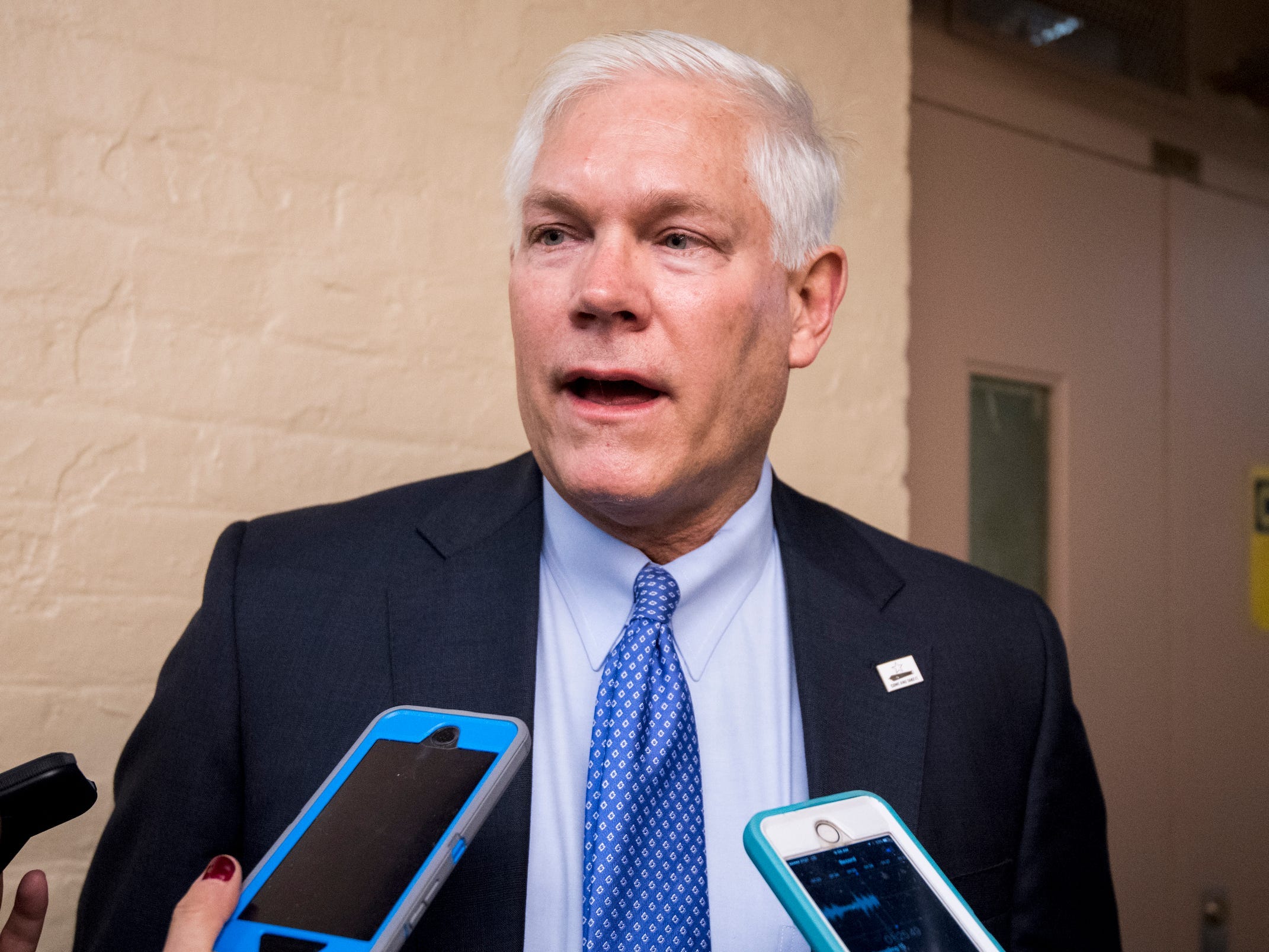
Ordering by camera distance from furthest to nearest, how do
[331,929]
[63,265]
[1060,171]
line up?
[1060,171]
[63,265]
[331,929]

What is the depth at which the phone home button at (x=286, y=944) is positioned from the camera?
2.46 feet

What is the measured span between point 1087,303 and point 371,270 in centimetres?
171

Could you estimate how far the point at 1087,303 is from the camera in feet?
7.98

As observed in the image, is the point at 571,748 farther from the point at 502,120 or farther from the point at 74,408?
the point at 502,120

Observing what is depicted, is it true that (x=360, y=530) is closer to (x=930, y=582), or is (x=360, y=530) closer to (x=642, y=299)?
(x=642, y=299)

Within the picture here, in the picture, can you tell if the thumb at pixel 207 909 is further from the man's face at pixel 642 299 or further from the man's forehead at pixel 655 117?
the man's forehead at pixel 655 117

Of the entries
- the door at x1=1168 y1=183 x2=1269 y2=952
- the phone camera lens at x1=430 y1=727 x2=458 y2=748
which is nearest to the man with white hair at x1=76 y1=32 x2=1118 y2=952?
the phone camera lens at x1=430 y1=727 x2=458 y2=748

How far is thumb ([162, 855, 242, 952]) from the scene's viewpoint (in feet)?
2.39

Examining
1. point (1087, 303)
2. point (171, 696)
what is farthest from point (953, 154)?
point (171, 696)

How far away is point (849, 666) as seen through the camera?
1.30 meters

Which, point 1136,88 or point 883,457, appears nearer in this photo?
point 883,457

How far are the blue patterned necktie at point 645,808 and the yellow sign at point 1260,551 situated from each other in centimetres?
212

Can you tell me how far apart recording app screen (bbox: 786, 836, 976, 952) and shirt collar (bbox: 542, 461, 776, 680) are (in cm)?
43

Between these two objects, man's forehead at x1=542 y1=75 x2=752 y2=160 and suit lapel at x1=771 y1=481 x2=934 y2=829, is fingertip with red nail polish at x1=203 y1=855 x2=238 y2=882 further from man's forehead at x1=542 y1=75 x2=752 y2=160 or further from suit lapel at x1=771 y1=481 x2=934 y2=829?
man's forehead at x1=542 y1=75 x2=752 y2=160
